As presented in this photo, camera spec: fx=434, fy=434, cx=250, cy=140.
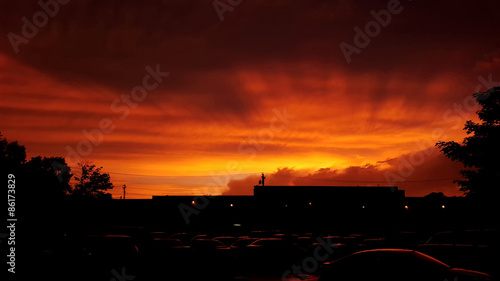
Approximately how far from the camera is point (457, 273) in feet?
27.9

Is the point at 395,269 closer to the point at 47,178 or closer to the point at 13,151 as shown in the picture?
the point at 47,178

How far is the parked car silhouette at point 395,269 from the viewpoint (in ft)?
27.6

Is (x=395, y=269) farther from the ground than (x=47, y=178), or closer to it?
closer to it

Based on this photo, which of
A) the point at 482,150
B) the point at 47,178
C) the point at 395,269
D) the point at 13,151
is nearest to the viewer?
the point at 395,269

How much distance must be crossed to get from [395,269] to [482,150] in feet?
112

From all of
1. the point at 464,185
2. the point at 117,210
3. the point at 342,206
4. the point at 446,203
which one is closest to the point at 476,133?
the point at 464,185

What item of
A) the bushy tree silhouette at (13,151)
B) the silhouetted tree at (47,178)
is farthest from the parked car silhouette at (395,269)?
the bushy tree silhouette at (13,151)

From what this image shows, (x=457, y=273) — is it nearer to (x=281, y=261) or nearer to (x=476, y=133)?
(x=281, y=261)

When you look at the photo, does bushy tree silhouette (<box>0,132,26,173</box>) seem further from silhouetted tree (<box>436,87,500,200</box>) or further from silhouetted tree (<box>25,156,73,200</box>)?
silhouetted tree (<box>436,87,500,200</box>)

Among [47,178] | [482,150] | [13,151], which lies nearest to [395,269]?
[482,150]

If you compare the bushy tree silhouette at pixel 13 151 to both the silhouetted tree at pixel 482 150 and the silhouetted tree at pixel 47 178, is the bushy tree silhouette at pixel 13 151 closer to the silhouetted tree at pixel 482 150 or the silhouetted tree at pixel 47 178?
the silhouetted tree at pixel 47 178

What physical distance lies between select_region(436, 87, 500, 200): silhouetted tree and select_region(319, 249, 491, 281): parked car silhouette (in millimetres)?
29814

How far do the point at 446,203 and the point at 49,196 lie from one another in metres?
52.1

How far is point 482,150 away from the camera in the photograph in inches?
1486
